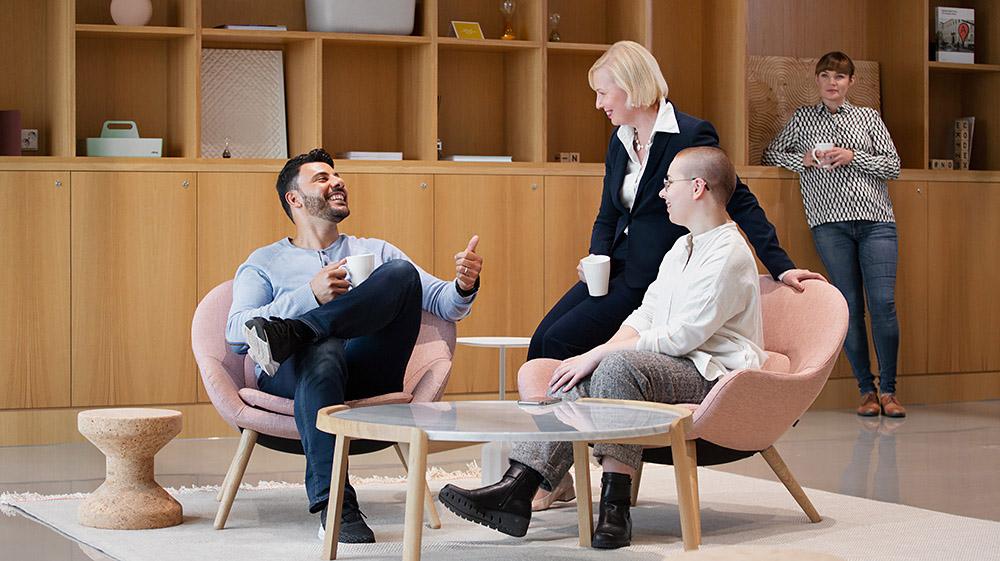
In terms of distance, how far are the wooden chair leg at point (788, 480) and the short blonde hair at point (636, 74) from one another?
3.78 feet

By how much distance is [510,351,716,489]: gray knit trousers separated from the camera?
342 centimetres

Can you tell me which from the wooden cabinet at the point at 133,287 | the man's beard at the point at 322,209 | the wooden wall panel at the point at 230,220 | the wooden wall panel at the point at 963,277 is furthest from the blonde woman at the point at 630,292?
the wooden wall panel at the point at 963,277

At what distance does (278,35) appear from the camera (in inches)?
231

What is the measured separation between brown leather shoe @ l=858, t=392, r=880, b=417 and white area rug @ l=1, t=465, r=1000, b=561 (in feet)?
7.20

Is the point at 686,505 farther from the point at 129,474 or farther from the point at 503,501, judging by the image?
the point at 129,474

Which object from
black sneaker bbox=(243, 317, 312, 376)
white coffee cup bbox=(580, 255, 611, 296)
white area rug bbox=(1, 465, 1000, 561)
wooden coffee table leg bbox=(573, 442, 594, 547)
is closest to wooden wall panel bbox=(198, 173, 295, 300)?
white area rug bbox=(1, 465, 1000, 561)

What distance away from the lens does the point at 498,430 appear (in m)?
2.76

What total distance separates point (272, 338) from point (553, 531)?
917 mm

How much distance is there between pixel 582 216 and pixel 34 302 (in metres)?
2.38

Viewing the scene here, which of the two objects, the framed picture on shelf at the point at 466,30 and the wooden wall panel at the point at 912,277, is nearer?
the framed picture on shelf at the point at 466,30

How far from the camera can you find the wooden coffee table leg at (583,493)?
3484 mm

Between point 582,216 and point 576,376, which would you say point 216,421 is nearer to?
point 582,216

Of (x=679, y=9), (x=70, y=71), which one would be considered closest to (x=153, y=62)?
(x=70, y=71)

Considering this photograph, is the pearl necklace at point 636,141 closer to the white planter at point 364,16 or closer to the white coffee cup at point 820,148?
the white planter at point 364,16
